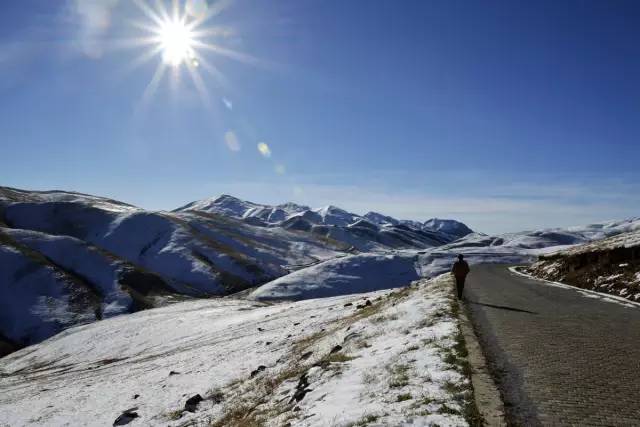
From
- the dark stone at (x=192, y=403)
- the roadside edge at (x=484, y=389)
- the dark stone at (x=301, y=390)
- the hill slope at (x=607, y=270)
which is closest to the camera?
the roadside edge at (x=484, y=389)

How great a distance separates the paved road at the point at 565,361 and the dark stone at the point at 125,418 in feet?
55.6

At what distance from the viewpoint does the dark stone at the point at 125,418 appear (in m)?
20.9

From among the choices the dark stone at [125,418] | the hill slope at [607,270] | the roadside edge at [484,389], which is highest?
the hill slope at [607,270]

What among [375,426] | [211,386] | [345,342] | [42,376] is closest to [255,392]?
[345,342]

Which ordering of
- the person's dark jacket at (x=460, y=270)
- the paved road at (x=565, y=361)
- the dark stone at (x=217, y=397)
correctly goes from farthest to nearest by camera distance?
the person's dark jacket at (x=460, y=270), the dark stone at (x=217, y=397), the paved road at (x=565, y=361)

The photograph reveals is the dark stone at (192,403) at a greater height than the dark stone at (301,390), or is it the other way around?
the dark stone at (301,390)

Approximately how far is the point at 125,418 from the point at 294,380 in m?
11.9

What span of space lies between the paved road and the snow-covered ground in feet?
3.52

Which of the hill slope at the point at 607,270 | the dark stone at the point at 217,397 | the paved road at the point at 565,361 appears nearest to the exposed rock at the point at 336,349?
the paved road at the point at 565,361

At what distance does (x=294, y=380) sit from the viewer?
1456cm

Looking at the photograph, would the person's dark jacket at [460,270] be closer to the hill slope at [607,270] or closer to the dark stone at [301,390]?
the hill slope at [607,270]

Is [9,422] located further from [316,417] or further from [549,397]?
[549,397]

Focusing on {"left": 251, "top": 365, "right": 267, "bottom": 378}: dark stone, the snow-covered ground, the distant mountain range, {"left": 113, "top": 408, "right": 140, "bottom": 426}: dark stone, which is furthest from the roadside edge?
the distant mountain range

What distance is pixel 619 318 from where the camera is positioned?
16250 millimetres
